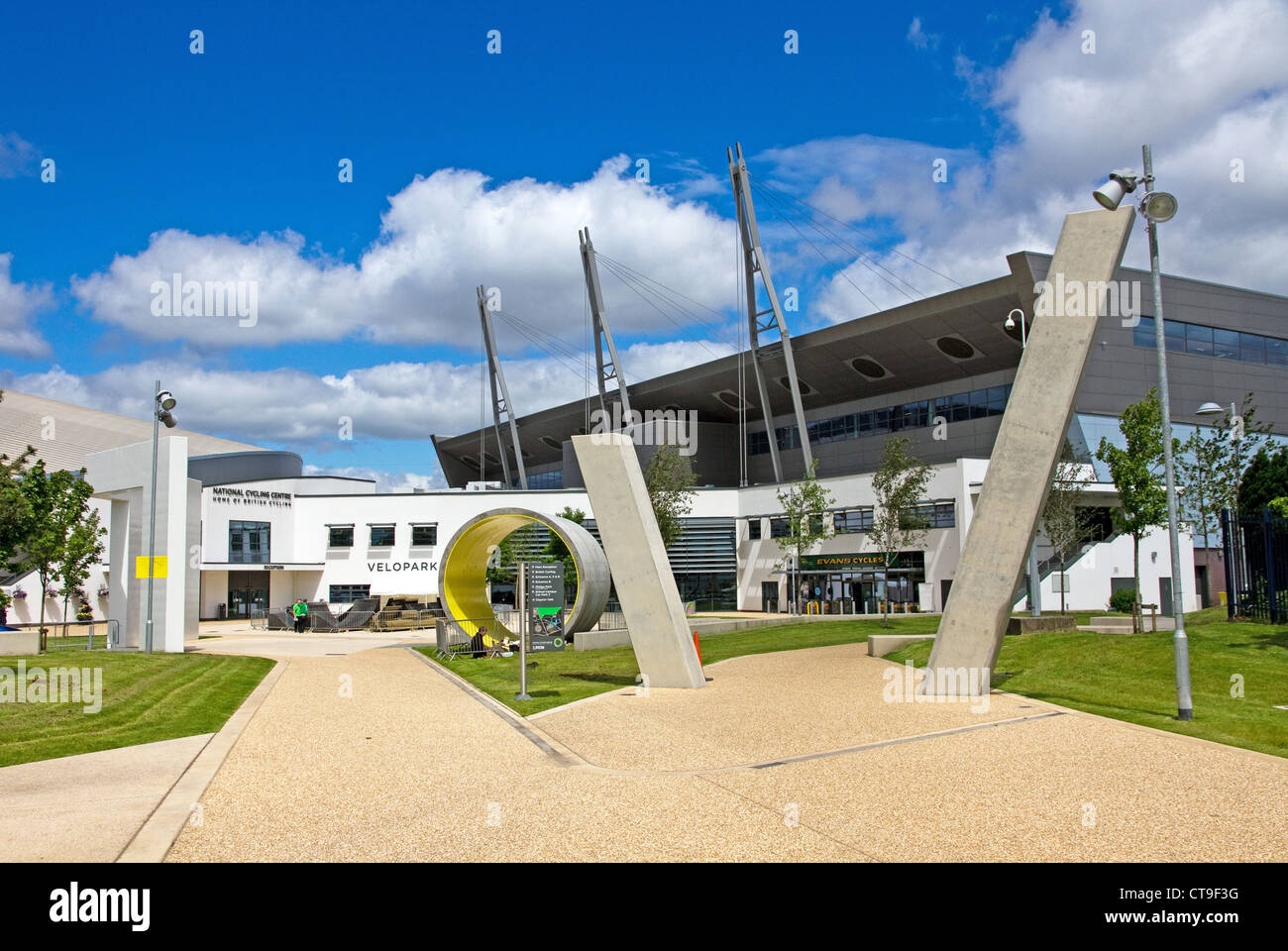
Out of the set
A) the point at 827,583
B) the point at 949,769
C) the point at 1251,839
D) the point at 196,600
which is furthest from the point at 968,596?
the point at 827,583

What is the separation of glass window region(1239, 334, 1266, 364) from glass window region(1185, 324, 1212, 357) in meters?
2.26

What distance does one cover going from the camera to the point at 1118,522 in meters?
23.8

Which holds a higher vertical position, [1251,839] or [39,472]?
[39,472]

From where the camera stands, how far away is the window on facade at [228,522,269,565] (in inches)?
2205

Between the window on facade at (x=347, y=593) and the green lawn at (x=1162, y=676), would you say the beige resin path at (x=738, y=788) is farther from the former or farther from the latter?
the window on facade at (x=347, y=593)

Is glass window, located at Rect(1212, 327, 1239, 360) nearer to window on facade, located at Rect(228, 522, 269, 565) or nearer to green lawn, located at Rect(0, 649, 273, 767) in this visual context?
green lawn, located at Rect(0, 649, 273, 767)

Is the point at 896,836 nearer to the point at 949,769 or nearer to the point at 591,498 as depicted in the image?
the point at 949,769

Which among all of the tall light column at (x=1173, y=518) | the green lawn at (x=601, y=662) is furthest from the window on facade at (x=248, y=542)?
the tall light column at (x=1173, y=518)

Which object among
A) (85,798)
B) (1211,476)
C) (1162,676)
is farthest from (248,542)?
(1162,676)

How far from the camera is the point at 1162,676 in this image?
50.1ft

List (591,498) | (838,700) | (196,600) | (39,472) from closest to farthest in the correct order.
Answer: (838,700) → (591,498) → (39,472) → (196,600)

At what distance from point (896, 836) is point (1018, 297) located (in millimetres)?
41318

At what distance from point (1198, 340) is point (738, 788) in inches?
1815

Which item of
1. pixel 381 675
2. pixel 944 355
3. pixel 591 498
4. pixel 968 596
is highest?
pixel 944 355
